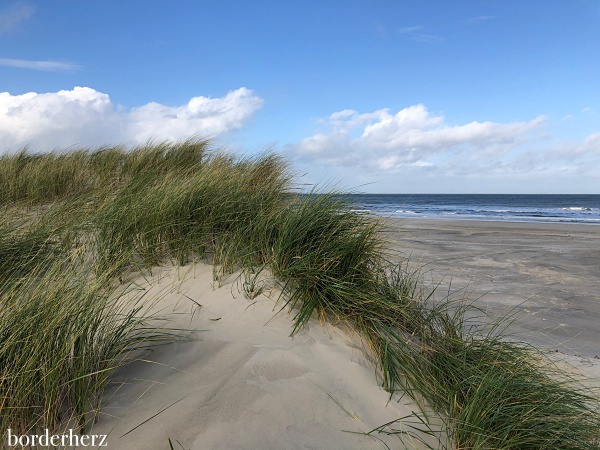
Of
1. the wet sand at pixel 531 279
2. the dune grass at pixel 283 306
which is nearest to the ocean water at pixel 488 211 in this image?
the wet sand at pixel 531 279

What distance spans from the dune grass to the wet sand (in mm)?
913

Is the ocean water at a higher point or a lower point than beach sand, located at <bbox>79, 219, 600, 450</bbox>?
higher

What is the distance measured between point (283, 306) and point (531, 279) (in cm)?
539

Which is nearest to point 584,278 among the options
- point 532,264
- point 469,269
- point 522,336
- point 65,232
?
point 532,264

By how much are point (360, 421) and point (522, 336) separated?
272 cm

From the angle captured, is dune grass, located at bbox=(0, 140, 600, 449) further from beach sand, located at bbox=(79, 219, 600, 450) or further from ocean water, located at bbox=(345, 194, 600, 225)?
ocean water, located at bbox=(345, 194, 600, 225)

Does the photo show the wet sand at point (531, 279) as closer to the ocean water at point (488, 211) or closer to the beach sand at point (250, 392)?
the ocean water at point (488, 211)

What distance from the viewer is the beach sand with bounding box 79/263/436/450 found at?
2.11 meters

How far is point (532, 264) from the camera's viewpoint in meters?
8.27

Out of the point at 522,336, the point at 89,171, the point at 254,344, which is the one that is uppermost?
the point at 89,171

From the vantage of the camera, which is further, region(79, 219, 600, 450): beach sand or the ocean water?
the ocean water

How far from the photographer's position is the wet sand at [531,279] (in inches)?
179

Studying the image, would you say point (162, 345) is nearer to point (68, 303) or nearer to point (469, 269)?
point (68, 303)

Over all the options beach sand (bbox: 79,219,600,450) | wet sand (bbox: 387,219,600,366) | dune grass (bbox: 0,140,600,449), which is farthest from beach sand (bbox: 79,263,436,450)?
wet sand (bbox: 387,219,600,366)
